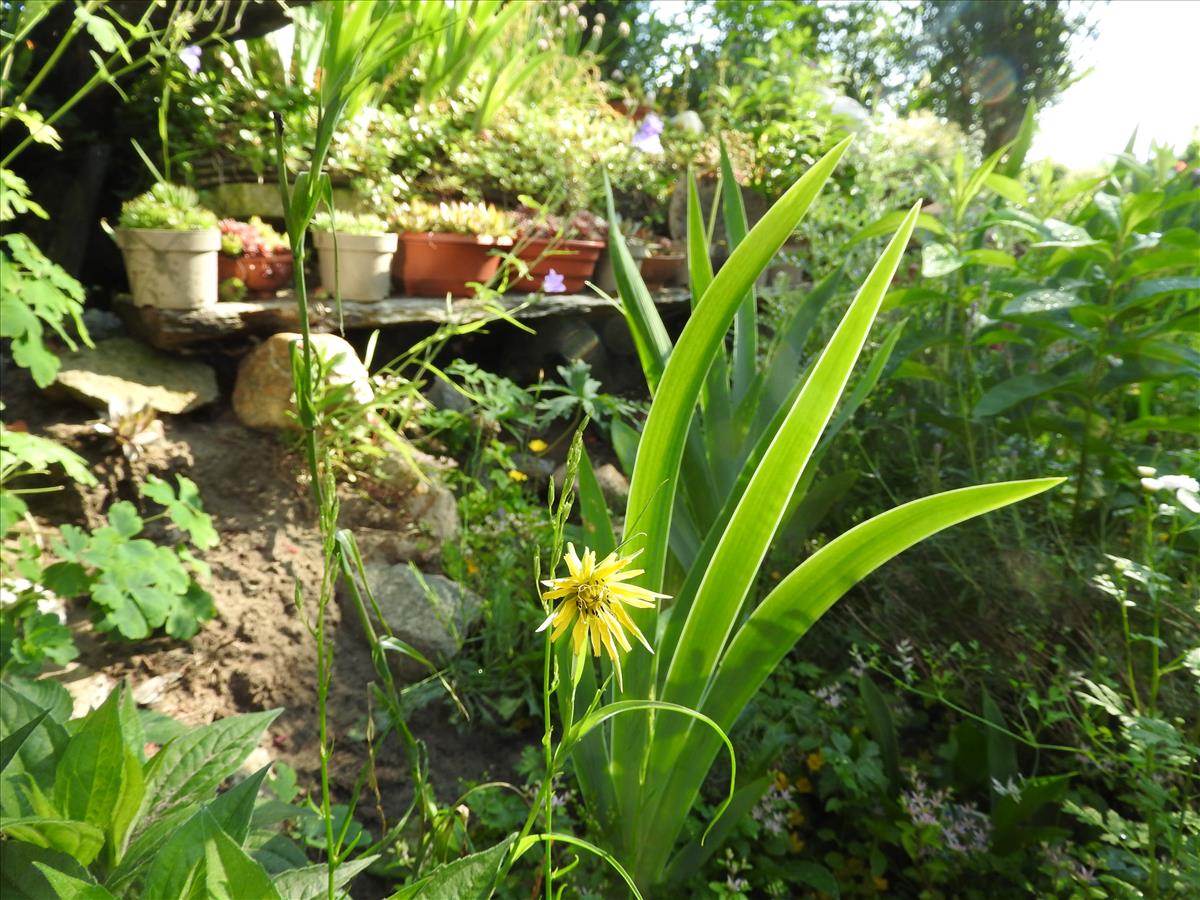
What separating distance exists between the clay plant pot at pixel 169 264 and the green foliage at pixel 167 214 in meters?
0.03

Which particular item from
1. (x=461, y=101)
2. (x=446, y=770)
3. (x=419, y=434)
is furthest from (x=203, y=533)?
(x=461, y=101)

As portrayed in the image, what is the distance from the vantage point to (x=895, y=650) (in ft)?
5.15

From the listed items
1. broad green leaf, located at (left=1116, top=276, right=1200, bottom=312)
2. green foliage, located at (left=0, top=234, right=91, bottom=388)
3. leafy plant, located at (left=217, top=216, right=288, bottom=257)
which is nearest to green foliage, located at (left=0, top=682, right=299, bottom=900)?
green foliage, located at (left=0, top=234, right=91, bottom=388)

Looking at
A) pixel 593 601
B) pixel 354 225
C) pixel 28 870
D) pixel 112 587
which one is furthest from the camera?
pixel 354 225

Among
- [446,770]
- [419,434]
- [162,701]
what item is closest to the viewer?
[446,770]

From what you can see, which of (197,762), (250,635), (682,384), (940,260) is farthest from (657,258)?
(197,762)

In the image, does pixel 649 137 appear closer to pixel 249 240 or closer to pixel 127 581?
pixel 249 240

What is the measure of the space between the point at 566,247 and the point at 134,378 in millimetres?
1670

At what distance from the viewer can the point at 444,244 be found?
3020 mm

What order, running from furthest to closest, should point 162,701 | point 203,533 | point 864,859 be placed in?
point 203,533 < point 162,701 < point 864,859

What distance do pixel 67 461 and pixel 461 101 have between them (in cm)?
277

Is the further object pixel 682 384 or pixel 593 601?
pixel 682 384

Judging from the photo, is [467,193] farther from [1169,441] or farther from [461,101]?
[1169,441]

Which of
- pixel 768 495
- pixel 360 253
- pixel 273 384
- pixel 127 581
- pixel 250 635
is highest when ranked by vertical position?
pixel 768 495
